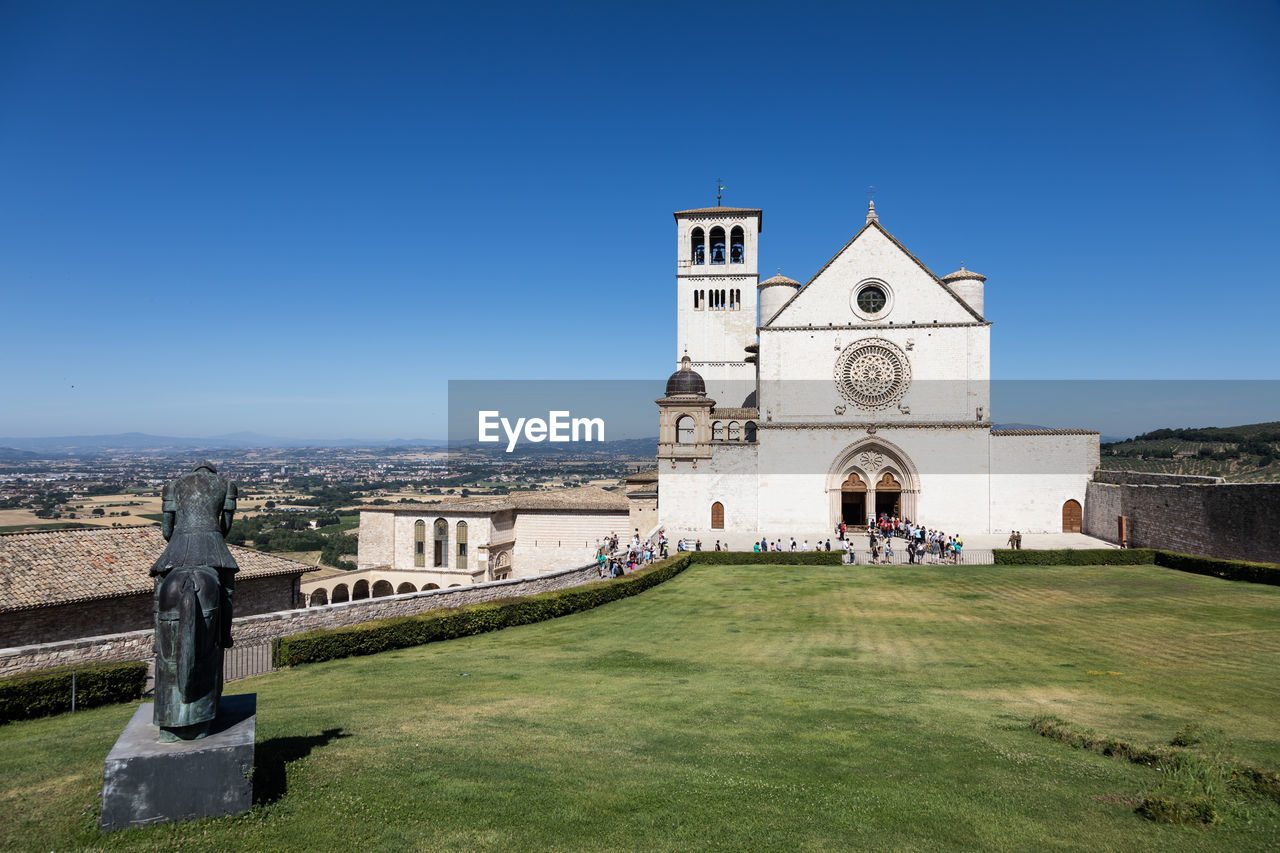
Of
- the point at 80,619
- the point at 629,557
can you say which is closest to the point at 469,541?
the point at 629,557

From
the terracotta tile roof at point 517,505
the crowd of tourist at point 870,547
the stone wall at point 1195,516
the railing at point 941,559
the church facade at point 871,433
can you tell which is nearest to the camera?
the stone wall at point 1195,516

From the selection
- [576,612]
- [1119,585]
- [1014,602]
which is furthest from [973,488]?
[576,612]

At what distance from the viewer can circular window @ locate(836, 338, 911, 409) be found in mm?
39625

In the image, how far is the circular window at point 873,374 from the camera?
39625 mm

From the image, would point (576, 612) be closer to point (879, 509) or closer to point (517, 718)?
point (517, 718)

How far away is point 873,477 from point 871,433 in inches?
95.8

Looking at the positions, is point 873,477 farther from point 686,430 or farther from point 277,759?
point 277,759

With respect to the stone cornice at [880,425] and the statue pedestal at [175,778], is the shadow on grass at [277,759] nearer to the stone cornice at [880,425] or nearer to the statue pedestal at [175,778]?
the statue pedestal at [175,778]

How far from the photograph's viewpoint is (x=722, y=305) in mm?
56438

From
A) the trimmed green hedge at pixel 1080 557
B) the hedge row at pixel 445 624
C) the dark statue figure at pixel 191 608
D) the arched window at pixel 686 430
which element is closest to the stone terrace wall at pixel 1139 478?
the trimmed green hedge at pixel 1080 557

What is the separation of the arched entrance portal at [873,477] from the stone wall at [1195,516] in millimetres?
9148

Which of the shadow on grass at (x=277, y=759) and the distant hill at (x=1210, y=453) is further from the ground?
the distant hill at (x=1210, y=453)

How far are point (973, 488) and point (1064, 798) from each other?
34.0 m

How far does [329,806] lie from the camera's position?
22.5ft
